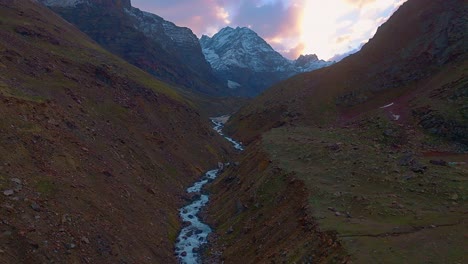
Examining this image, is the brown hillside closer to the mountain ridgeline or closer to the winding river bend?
the mountain ridgeline

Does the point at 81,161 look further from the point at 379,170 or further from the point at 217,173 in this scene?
the point at 217,173

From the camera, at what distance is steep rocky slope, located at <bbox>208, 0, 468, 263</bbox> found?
88.0 feet

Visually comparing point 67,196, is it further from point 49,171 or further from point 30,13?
point 30,13

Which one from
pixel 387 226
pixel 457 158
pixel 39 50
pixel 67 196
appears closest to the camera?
pixel 387 226

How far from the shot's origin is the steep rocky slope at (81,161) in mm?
30844

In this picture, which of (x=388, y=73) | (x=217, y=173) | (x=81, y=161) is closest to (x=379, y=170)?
(x=81, y=161)

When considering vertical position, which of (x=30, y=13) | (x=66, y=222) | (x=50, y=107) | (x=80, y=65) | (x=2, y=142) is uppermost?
(x=30, y=13)

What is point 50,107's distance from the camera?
157 ft

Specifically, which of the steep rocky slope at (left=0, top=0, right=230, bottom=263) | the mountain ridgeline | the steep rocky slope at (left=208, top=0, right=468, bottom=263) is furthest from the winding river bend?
the steep rocky slope at (left=208, top=0, right=468, bottom=263)

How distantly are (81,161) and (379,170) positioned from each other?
104 ft

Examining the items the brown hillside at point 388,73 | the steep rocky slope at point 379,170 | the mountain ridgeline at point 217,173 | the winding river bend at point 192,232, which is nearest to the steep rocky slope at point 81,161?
the mountain ridgeline at point 217,173

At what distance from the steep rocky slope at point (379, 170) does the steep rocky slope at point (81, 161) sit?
29.4 feet

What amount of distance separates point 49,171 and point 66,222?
6656mm

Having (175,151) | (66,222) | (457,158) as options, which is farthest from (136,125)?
(457,158)
